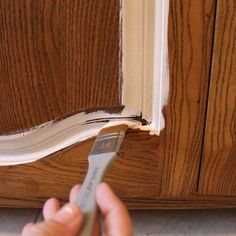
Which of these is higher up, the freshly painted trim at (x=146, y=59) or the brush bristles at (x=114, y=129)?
the freshly painted trim at (x=146, y=59)

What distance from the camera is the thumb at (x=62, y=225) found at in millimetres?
233

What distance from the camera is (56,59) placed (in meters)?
0.36

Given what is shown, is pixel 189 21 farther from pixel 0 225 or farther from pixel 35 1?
pixel 0 225

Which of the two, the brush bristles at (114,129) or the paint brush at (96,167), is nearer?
the paint brush at (96,167)

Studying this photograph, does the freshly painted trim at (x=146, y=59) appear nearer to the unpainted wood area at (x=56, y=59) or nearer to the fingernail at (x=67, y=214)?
the unpainted wood area at (x=56, y=59)

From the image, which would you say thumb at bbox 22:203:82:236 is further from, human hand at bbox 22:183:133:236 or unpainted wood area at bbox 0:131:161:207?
unpainted wood area at bbox 0:131:161:207

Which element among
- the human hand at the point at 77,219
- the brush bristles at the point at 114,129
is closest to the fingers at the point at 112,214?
the human hand at the point at 77,219

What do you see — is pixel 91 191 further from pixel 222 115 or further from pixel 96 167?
pixel 222 115

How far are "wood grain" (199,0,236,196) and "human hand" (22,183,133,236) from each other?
16cm

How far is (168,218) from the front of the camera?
0.51 metres

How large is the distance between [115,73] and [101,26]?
45 mm

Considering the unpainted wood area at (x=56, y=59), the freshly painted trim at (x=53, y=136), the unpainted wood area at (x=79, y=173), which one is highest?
the unpainted wood area at (x=56, y=59)

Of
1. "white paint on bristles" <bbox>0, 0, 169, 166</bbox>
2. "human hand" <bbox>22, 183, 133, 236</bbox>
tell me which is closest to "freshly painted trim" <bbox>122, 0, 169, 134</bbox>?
"white paint on bristles" <bbox>0, 0, 169, 166</bbox>

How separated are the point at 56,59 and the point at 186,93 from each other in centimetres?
12
